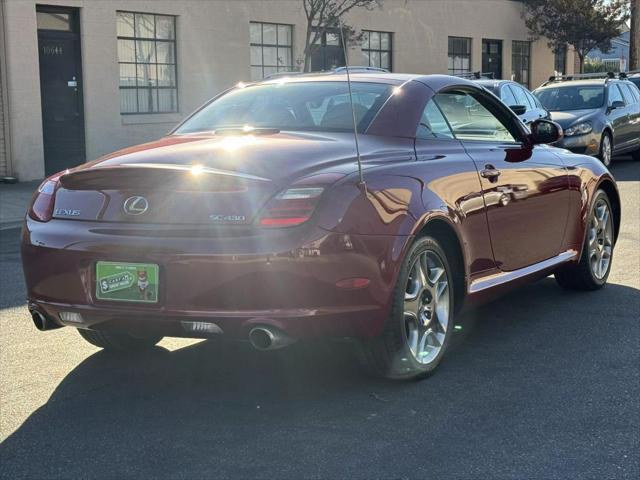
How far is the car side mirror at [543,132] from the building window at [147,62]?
492 inches

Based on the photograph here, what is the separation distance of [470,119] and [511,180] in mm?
464

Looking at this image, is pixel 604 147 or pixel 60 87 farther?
pixel 60 87

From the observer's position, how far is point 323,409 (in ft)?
13.5

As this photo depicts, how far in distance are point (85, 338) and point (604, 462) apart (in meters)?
2.87

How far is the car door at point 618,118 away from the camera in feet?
53.3

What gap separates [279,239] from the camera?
12.6 ft

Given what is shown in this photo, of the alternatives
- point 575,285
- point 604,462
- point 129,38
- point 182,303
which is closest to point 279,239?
point 182,303

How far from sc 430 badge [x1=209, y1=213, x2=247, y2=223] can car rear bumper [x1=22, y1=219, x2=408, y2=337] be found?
7cm

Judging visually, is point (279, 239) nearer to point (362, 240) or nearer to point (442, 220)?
point (362, 240)

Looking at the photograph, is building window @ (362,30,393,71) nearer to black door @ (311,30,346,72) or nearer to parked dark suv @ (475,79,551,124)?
black door @ (311,30,346,72)

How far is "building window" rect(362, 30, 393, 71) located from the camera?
23.2 m

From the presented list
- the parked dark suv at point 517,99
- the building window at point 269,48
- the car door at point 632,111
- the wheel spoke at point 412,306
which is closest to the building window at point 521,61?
the building window at point 269,48

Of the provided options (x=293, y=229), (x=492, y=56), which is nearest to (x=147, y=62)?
(x=293, y=229)

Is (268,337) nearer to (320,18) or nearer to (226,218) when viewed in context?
(226,218)
